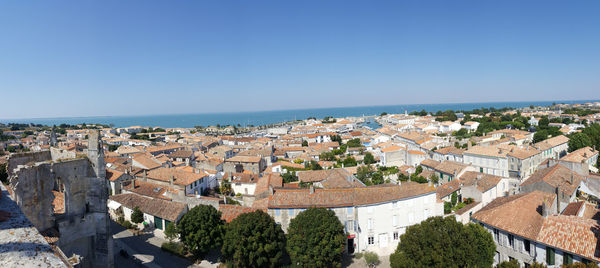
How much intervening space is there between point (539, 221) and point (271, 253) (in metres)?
18.0

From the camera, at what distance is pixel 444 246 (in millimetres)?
19359

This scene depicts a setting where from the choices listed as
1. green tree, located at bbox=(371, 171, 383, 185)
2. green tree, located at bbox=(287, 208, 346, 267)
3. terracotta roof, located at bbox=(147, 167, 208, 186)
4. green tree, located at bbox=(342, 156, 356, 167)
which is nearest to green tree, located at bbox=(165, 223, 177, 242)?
green tree, located at bbox=(287, 208, 346, 267)

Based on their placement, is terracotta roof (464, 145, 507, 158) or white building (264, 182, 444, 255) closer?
white building (264, 182, 444, 255)

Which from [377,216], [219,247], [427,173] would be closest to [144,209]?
[219,247]

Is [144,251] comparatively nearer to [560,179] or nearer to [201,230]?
[201,230]

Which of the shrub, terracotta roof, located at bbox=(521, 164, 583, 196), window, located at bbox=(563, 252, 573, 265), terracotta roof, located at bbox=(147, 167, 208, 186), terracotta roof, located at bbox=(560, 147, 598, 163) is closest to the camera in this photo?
window, located at bbox=(563, 252, 573, 265)

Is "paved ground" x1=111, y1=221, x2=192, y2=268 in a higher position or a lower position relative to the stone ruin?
lower

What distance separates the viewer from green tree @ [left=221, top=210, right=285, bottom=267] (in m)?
21.2

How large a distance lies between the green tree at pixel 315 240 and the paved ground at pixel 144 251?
27.7ft

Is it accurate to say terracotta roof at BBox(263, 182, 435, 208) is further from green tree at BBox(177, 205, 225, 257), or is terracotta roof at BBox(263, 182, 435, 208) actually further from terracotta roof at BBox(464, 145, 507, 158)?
terracotta roof at BBox(464, 145, 507, 158)

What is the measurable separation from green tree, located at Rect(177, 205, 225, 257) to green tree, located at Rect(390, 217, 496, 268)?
12.8 meters

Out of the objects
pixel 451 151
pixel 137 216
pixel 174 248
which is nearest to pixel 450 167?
pixel 451 151

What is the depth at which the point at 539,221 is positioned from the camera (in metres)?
21.3

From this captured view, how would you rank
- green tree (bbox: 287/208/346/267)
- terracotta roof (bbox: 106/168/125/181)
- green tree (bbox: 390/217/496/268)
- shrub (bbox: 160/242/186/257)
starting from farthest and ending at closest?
terracotta roof (bbox: 106/168/125/181) < shrub (bbox: 160/242/186/257) < green tree (bbox: 287/208/346/267) < green tree (bbox: 390/217/496/268)
